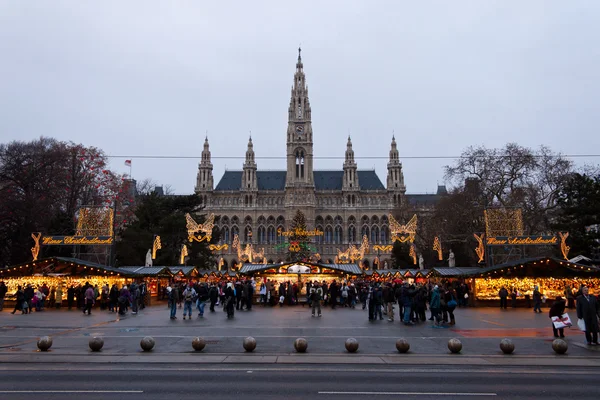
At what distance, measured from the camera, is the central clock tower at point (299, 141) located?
296 feet

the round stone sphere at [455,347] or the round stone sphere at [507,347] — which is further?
the round stone sphere at [455,347]

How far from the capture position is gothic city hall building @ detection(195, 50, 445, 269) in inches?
3504

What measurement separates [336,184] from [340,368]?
3405 inches

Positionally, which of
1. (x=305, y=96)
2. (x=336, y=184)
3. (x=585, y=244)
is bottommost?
(x=585, y=244)

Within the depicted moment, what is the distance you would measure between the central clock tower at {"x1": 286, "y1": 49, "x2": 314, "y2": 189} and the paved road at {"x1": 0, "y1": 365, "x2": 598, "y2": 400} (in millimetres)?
79642

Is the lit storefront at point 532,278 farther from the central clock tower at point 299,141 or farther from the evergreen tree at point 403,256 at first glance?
the central clock tower at point 299,141

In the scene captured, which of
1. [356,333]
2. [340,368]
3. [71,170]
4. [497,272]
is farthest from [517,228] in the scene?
[71,170]

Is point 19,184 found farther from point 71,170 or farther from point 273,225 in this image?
point 273,225

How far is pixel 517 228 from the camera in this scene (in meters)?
32.7

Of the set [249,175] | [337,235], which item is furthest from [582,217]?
[249,175]

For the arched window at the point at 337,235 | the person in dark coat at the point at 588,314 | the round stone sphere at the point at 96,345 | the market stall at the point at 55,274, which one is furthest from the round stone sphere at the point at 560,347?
the arched window at the point at 337,235

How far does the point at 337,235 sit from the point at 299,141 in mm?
19782

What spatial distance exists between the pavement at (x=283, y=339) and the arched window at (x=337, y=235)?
67.1 m

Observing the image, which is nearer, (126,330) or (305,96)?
(126,330)
